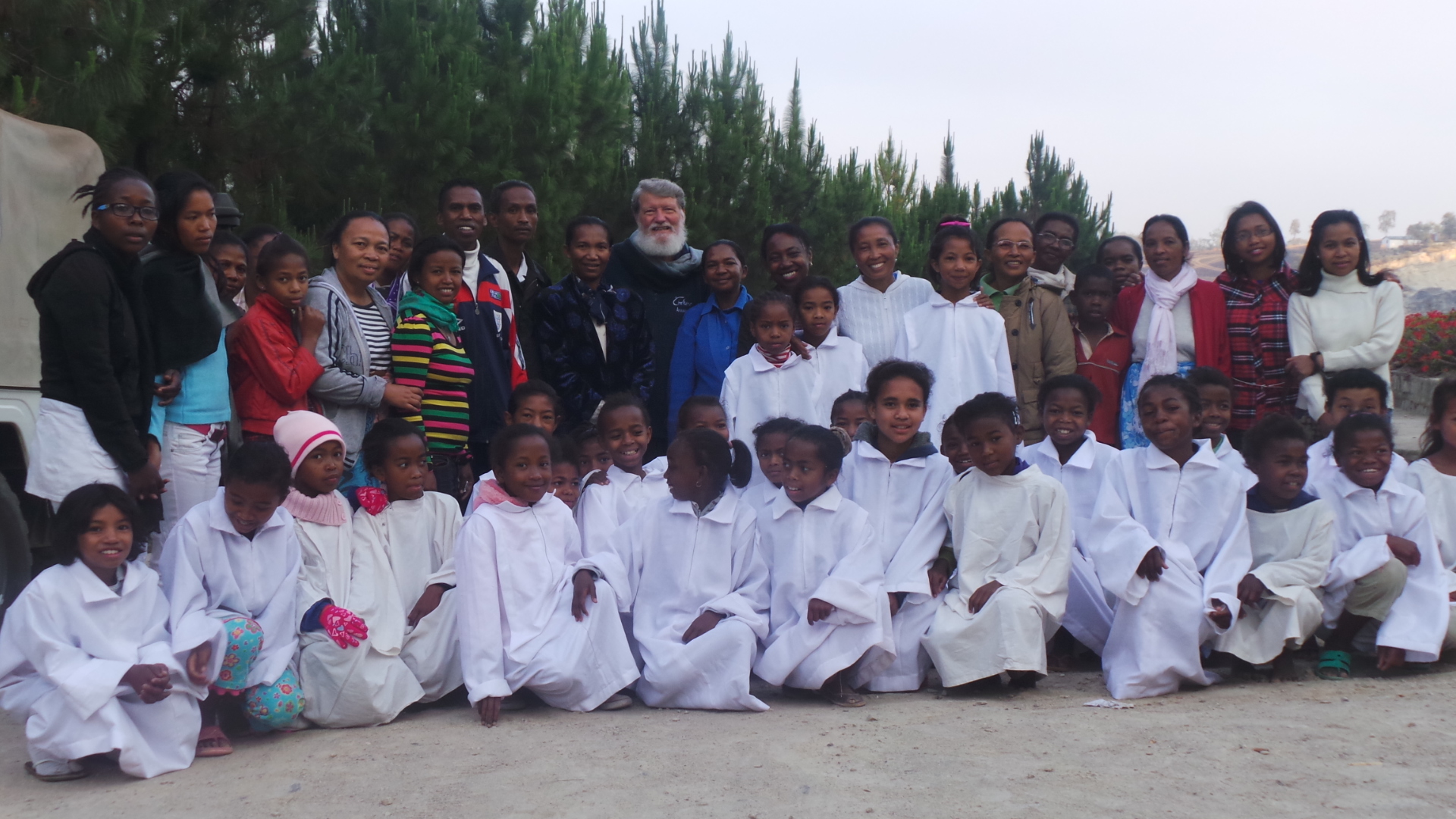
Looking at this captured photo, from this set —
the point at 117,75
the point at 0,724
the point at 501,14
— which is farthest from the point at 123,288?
the point at 501,14

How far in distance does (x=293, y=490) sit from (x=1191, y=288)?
14.2ft

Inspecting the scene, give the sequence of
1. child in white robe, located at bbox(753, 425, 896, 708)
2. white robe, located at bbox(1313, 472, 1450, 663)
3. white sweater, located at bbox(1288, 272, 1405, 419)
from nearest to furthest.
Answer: child in white robe, located at bbox(753, 425, 896, 708) → white robe, located at bbox(1313, 472, 1450, 663) → white sweater, located at bbox(1288, 272, 1405, 419)

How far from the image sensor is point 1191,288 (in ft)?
19.2

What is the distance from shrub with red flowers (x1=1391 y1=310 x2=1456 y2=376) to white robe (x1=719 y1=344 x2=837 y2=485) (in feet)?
39.7

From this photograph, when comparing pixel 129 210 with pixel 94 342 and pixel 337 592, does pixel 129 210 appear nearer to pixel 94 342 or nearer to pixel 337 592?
pixel 94 342

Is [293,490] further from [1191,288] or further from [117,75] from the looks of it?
[1191,288]

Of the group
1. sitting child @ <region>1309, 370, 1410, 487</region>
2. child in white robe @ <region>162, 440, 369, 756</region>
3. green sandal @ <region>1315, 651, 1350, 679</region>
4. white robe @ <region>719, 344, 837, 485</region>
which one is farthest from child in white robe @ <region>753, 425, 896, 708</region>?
sitting child @ <region>1309, 370, 1410, 487</region>

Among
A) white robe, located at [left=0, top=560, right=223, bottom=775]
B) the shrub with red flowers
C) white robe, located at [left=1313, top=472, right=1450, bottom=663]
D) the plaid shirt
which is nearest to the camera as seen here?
white robe, located at [left=0, top=560, right=223, bottom=775]

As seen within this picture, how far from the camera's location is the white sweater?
18.0ft

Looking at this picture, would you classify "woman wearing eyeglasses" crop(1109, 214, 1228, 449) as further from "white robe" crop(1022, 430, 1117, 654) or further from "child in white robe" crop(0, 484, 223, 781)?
"child in white robe" crop(0, 484, 223, 781)

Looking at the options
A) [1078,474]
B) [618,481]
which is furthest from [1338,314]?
[618,481]

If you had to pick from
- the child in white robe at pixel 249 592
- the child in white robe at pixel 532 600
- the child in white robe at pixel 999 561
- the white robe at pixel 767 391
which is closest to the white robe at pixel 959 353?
the white robe at pixel 767 391

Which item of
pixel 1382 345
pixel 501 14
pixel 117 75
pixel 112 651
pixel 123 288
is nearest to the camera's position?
pixel 112 651

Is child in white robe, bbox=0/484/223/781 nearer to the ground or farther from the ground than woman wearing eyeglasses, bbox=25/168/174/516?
nearer to the ground
